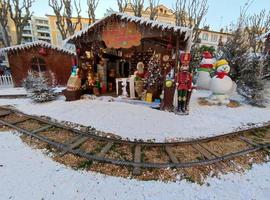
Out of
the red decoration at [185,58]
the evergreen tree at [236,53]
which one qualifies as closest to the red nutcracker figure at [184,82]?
the red decoration at [185,58]

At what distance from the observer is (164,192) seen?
2379mm

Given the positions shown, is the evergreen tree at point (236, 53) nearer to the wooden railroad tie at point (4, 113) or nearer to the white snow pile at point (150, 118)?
the white snow pile at point (150, 118)

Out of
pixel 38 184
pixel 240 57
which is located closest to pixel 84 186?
pixel 38 184

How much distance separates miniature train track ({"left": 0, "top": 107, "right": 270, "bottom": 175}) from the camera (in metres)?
3.00

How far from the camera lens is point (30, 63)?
10.9 metres

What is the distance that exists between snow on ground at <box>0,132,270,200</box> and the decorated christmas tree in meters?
4.05

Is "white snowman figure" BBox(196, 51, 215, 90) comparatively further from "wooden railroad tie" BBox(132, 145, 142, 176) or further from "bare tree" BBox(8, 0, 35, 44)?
"bare tree" BBox(8, 0, 35, 44)

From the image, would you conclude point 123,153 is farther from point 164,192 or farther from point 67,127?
point 67,127

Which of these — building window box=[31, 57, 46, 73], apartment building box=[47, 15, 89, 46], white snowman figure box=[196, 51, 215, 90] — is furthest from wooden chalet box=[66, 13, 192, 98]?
apartment building box=[47, 15, 89, 46]

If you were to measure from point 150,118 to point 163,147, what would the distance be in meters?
1.48

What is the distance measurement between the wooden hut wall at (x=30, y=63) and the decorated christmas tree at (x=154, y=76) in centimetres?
779

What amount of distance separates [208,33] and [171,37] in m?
28.4

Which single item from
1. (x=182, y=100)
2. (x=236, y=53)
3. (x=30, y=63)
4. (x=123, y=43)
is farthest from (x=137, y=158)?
(x=30, y=63)

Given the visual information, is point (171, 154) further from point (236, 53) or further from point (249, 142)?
point (236, 53)
